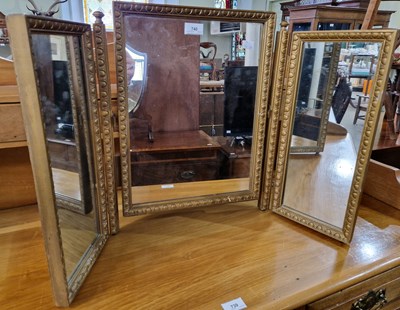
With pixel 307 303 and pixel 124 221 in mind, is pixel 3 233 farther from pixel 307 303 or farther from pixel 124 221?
pixel 307 303

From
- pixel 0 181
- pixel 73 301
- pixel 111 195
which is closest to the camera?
pixel 73 301

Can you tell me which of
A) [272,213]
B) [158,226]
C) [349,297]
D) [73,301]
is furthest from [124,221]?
[349,297]

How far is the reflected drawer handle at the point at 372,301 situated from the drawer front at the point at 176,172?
403mm

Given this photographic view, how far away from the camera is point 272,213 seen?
2.56ft

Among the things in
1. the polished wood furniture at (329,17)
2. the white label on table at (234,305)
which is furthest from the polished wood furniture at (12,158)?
the polished wood furniture at (329,17)

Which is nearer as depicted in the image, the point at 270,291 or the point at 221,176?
the point at 270,291

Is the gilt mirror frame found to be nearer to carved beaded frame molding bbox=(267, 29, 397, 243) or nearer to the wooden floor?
the wooden floor

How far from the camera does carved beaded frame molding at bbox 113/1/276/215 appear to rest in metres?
0.56

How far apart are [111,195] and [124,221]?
0.12 meters

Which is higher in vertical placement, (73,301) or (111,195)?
(111,195)

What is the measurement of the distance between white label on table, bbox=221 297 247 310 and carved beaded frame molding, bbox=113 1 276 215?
0.26 metres

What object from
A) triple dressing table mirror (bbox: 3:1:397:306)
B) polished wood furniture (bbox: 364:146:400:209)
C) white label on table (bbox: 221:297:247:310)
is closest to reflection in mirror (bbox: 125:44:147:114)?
triple dressing table mirror (bbox: 3:1:397:306)

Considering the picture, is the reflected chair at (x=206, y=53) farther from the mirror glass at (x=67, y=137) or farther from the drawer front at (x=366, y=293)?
the drawer front at (x=366, y=293)

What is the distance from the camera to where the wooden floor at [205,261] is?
1.69 ft
